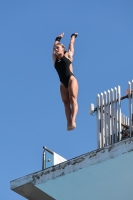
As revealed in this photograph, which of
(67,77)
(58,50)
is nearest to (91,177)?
Result: (67,77)

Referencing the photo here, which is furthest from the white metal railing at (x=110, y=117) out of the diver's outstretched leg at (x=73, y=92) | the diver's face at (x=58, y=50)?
the diver's face at (x=58, y=50)

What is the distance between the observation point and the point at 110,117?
1731 centimetres

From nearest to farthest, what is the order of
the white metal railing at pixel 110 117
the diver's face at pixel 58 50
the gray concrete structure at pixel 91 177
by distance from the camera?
1. the gray concrete structure at pixel 91 177
2. the white metal railing at pixel 110 117
3. the diver's face at pixel 58 50

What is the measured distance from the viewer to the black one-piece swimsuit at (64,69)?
59.7 ft

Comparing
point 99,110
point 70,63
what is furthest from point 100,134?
point 70,63

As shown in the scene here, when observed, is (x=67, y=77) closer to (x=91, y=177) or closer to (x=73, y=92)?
(x=73, y=92)

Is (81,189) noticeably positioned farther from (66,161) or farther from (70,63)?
(70,63)

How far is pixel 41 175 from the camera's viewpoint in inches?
679

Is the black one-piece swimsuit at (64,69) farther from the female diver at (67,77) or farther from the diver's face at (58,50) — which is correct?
the diver's face at (58,50)

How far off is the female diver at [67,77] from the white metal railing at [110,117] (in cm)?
61

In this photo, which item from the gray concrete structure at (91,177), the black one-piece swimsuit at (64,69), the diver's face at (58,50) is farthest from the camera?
the diver's face at (58,50)

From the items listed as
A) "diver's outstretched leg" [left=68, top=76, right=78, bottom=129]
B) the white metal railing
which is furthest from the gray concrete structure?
"diver's outstretched leg" [left=68, top=76, right=78, bottom=129]

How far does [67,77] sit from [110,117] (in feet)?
4.90

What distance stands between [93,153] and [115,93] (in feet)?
4.99
